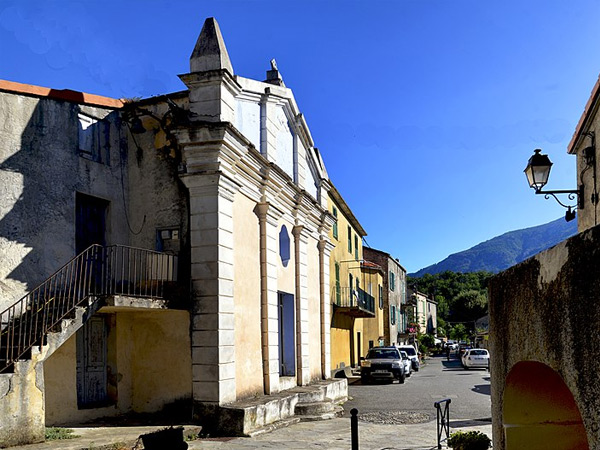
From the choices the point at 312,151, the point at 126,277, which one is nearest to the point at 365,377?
the point at 312,151

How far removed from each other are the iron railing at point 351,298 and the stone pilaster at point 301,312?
9.19 m

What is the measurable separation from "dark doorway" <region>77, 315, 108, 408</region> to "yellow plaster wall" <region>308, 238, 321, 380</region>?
Result: 23.5 ft

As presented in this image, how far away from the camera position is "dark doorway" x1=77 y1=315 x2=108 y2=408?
11.7 metres

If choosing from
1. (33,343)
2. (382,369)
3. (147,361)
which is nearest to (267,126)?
(147,361)

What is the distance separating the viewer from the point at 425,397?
19.5 meters

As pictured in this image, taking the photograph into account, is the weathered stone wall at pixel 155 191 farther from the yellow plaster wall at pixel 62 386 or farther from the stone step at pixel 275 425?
the stone step at pixel 275 425

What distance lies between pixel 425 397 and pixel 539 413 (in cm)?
1432

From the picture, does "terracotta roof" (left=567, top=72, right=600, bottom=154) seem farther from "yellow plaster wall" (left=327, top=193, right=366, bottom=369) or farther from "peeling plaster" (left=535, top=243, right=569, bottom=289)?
"yellow plaster wall" (left=327, top=193, right=366, bottom=369)

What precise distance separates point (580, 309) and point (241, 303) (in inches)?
382

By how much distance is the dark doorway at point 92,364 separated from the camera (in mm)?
11734

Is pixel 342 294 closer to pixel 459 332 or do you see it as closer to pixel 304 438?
pixel 304 438

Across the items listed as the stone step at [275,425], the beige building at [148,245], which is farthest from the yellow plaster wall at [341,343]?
the stone step at [275,425]

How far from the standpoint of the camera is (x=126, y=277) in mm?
12367

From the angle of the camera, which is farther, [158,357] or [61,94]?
[158,357]
